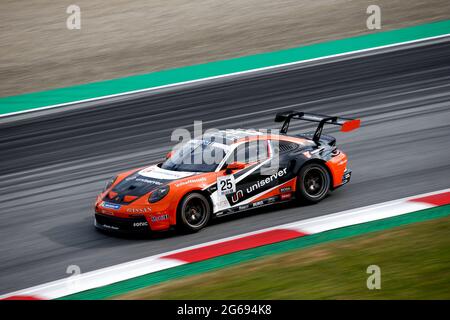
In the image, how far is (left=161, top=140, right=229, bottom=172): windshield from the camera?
10984 mm

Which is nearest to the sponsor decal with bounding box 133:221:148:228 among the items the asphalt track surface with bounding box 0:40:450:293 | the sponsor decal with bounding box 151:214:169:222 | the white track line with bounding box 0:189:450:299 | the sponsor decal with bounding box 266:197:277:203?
the sponsor decal with bounding box 151:214:169:222

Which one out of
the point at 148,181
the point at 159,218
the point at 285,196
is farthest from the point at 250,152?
the point at 159,218

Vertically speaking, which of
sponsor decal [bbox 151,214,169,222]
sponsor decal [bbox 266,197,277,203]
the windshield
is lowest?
sponsor decal [bbox 151,214,169,222]

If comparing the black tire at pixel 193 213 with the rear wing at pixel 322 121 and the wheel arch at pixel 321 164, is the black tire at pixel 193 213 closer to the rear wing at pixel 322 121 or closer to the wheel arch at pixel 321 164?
the wheel arch at pixel 321 164

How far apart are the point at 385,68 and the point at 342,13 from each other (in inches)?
282

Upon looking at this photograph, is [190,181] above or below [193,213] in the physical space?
above

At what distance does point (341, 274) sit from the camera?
326 inches

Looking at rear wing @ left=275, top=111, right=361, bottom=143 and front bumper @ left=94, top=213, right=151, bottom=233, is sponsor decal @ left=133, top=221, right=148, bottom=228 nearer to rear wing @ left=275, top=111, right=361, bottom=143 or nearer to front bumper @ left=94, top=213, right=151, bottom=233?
front bumper @ left=94, top=213, right=151, bottom=233

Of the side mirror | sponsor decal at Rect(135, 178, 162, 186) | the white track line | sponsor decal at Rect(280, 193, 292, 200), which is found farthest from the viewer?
sponsor decal at Rect(280, 193, 292, 200)

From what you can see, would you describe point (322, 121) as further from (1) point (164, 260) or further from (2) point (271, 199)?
(1) point (164, 260)

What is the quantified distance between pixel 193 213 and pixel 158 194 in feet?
1.92

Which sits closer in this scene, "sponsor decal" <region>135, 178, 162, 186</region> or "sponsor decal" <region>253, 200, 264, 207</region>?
"sponsor decal" <region>135, 178, 162, 186</region>

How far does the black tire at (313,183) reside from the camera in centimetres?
1134

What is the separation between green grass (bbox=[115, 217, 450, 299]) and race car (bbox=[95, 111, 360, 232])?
1685 mm
